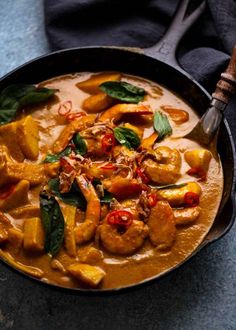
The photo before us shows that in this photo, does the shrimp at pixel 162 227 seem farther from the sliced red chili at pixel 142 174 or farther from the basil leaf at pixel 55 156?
the basil leaf at pixel 55 156

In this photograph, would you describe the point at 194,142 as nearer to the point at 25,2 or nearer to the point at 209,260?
the point at 209,260

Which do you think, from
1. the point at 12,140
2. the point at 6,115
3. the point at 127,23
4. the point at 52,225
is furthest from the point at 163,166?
the point at 127,23

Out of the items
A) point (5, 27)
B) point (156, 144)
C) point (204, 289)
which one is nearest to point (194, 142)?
point (156, 144)

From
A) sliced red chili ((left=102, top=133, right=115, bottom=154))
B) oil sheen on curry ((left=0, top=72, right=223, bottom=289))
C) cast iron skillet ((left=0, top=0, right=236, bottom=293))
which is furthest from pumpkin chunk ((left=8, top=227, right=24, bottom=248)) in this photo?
cast iron skillet ((left=0, top=0, right=236, bottom=293))

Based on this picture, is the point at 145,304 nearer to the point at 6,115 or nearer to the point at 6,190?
the point at 6,190

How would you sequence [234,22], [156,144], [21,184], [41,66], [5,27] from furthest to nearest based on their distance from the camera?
[5,27] < [234,22] < [41,66] < [156,144] < [21,184]

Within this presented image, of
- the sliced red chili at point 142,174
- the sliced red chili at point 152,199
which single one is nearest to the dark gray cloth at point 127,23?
the sliced red chili at point 142,174
